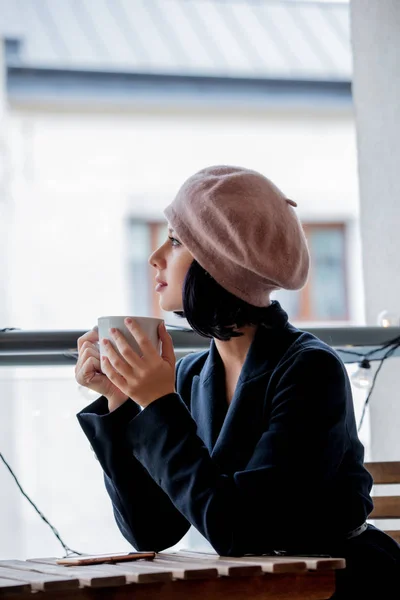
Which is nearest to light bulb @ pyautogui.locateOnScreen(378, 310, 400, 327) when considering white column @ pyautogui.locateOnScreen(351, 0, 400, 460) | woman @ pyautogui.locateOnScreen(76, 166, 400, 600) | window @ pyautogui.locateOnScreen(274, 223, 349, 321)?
white column @ pyautogui.locateOnScreen(351, 0, 400, 460)

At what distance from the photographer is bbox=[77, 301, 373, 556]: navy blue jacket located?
1.09 m

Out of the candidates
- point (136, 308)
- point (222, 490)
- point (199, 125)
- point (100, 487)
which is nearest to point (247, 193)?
point (222, 490)

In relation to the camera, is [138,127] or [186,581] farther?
[138,127]

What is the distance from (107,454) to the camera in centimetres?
125

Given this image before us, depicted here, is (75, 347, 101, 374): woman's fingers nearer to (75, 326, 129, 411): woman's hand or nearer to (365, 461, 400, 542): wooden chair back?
(75, 326, 129, 411): woman's hand

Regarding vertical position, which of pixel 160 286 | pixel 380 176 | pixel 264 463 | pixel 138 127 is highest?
pixel 138 127

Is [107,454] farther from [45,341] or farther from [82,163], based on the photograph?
[82,163]

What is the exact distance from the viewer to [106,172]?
734cm

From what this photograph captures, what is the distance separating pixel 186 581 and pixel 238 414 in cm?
37

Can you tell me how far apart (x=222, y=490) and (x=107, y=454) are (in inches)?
8.9

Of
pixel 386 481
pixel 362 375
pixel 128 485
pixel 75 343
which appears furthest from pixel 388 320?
pixel 128 485

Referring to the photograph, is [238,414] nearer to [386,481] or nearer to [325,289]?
[386,481]

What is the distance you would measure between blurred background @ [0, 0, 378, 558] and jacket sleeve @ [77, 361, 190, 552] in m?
4.56

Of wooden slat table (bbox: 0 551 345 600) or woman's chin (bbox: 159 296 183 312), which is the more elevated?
woman's chin (bbox: 159 296 183 312)
